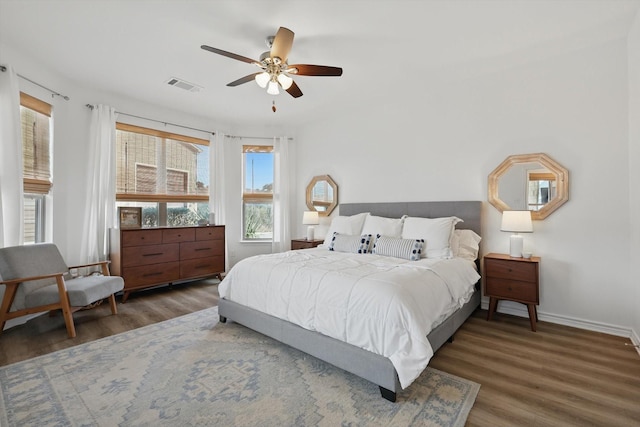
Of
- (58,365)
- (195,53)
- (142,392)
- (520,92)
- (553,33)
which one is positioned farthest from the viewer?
(520,92)

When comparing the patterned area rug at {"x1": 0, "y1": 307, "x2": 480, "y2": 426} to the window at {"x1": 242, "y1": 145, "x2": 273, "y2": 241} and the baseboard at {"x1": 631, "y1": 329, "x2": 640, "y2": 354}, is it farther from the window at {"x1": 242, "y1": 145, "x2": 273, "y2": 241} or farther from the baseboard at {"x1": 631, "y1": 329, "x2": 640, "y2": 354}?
the window at {"x1": 242, "y1": 145, "x2": 273, "y2": 241}

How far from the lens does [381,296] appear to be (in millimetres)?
1955

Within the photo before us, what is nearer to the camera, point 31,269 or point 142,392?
point 142,392

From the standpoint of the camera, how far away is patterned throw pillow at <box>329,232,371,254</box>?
11.6ft

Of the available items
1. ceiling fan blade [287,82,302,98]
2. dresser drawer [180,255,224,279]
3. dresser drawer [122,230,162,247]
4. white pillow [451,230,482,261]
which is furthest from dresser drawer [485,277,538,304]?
dresser drawer [122,230,162,247]

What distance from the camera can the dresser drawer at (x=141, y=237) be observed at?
12.9 ft

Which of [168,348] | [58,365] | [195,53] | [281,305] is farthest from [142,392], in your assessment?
[195,53]

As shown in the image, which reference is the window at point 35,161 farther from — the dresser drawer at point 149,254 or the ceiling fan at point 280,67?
the ceiling fan at point 280,67

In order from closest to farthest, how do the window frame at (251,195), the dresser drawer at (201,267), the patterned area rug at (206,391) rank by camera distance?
the patterned area rug at (206,391) → the dresser drawer at (201,267) → the window frame at (251,195)

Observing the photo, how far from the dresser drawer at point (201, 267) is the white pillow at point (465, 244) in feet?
12.0

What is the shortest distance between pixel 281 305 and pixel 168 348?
1.07m

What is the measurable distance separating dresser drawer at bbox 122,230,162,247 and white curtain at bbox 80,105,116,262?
44cm

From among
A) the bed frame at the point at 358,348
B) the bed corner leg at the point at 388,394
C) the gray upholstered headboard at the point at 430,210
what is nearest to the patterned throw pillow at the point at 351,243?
→ the gray upholstered headboard at the point at 430,210

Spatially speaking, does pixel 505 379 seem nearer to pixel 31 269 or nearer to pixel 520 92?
pixel 520 92
